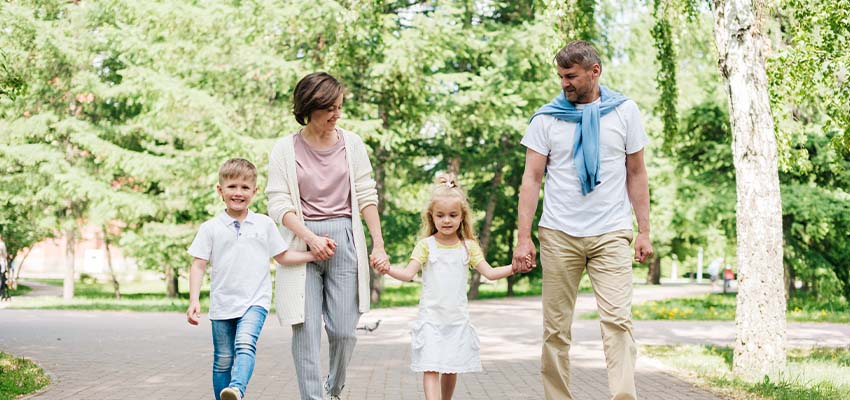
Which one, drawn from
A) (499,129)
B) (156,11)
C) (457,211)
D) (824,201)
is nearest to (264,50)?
(156,11)

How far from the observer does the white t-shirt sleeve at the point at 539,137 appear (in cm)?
548

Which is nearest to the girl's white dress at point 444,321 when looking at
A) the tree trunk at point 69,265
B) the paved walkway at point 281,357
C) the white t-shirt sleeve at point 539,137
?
the white t-shirt sleeve at point 539,137

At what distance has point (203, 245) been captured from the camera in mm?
Answer: 5566

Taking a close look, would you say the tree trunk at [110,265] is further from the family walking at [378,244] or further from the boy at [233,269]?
the family walking at [378,244]

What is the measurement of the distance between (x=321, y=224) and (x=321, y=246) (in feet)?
0.58

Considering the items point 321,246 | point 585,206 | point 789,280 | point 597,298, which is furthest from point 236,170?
point 789,280

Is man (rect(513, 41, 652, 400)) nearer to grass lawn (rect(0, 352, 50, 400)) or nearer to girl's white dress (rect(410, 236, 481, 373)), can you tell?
girl's white dress (rect(410, 236, 481, 373))

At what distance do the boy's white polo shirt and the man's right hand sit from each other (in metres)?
1.37

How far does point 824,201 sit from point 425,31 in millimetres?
9055

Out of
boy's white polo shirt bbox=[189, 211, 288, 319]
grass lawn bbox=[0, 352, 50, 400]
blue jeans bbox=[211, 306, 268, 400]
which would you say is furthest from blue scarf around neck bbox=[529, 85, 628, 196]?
grass lawn bbox=[0, 352, 50, 400]

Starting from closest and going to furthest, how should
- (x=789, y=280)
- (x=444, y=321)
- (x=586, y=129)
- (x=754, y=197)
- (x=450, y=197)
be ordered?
1. (x=586, y=129)
2. (x=444, y=321)
3. (x=450, y=197)
4. (x=754, y=197)
5. (x=789, y=280)

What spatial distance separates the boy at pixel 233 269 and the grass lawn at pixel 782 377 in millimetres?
4121

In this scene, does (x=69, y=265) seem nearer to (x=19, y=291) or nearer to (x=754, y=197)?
(x=19, y=291)

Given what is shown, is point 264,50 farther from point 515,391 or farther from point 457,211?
point 457,211
